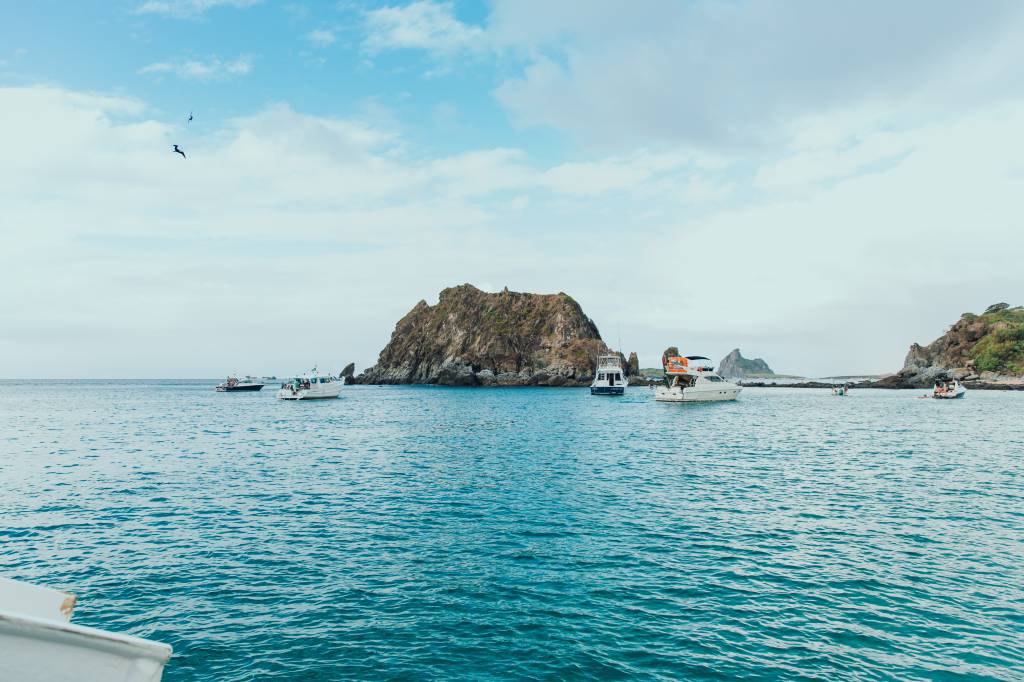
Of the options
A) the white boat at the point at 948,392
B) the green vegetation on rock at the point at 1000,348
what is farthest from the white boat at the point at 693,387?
the green vegetation on rock at the point at 1000,348

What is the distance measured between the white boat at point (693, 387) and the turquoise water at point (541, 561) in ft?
228

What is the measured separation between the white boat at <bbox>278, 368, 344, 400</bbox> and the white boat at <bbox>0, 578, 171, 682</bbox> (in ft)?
429

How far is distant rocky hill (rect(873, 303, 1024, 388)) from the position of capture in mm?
158875

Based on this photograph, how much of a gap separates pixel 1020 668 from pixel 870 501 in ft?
52.4

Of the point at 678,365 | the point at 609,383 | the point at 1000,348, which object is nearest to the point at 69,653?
the point at 678,365

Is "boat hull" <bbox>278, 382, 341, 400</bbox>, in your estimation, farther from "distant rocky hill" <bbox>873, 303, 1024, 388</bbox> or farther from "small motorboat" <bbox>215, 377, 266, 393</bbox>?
"distant rocky hill" <bbox>873, 303, 1024, 388</bbox>

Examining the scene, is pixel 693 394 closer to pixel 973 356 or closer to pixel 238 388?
pixel 973 356

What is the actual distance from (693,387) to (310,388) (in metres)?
87.4

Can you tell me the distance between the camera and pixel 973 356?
167m

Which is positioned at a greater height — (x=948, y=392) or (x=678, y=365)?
(x=678, y=365)

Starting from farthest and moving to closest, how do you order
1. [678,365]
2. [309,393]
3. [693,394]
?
[309,393], [678,365], [693,394]

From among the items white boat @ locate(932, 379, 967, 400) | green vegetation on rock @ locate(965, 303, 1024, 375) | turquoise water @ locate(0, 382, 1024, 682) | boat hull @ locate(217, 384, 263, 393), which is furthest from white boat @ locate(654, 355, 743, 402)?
boat hull @ locate(217, 384, 263, 393)

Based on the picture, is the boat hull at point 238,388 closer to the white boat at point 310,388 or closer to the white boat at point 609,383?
the white boat at point 310,388

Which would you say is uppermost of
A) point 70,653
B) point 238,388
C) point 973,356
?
point 973,356
